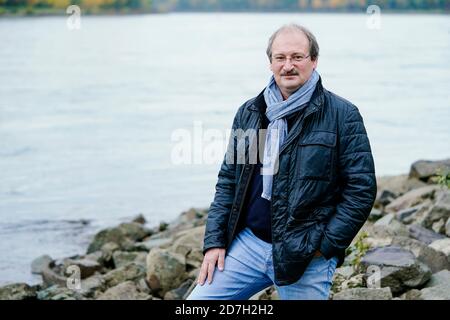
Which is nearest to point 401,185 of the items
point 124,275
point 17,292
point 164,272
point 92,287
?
point 124,275

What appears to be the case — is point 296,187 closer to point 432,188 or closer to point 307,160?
point 307,160

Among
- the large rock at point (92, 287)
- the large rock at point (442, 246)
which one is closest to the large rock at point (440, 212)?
the large rock at point (442, 246)

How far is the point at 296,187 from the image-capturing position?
3459mm

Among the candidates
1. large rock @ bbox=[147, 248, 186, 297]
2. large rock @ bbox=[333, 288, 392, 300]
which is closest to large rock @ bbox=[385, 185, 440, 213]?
large rock @ bbox=[147, 248, 186, 297]

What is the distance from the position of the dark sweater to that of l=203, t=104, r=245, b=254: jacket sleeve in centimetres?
11

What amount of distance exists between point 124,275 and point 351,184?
5076 mm

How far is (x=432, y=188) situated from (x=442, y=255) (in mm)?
3598

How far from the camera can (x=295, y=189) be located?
3461mm

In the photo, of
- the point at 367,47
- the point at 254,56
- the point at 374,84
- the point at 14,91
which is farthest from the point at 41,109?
the point at 367,47

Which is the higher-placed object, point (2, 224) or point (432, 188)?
point (432, 188)

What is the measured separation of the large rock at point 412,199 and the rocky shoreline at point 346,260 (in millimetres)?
15

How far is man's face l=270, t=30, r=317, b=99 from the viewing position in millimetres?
3494

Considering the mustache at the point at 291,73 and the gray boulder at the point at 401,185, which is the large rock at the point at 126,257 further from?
the mustache at the point at 291,73

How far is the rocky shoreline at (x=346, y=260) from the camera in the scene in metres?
5.55
